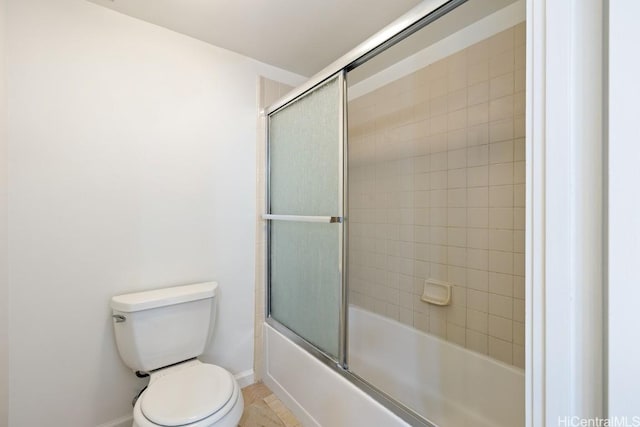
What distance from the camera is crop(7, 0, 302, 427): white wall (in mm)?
1239

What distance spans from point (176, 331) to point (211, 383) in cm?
36

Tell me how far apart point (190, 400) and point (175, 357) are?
39cm

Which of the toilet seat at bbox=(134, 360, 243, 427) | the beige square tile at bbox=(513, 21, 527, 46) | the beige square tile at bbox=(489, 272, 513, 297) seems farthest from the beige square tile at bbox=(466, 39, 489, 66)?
the toilet seat at bbox=(134, 360, 243, 427)

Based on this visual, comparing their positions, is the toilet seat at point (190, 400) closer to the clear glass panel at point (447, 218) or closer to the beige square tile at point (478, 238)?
the clear glass panel at point (447, 218)

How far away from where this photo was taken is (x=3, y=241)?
1165 mm

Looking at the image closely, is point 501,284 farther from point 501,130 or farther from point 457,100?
point 457,100

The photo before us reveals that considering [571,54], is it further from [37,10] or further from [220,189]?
[37,10]

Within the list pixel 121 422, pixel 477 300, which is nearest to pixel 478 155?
pixel 477 300

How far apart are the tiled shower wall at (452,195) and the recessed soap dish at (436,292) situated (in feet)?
0.11

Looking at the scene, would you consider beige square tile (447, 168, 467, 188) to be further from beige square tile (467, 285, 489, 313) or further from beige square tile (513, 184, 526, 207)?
beige square tile (467, 285, 489, 313)

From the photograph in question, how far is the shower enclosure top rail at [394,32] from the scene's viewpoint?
3.00ft

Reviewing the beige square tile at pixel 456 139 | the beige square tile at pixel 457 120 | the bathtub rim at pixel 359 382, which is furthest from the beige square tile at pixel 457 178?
the bathtub rim at pixel 359 382
